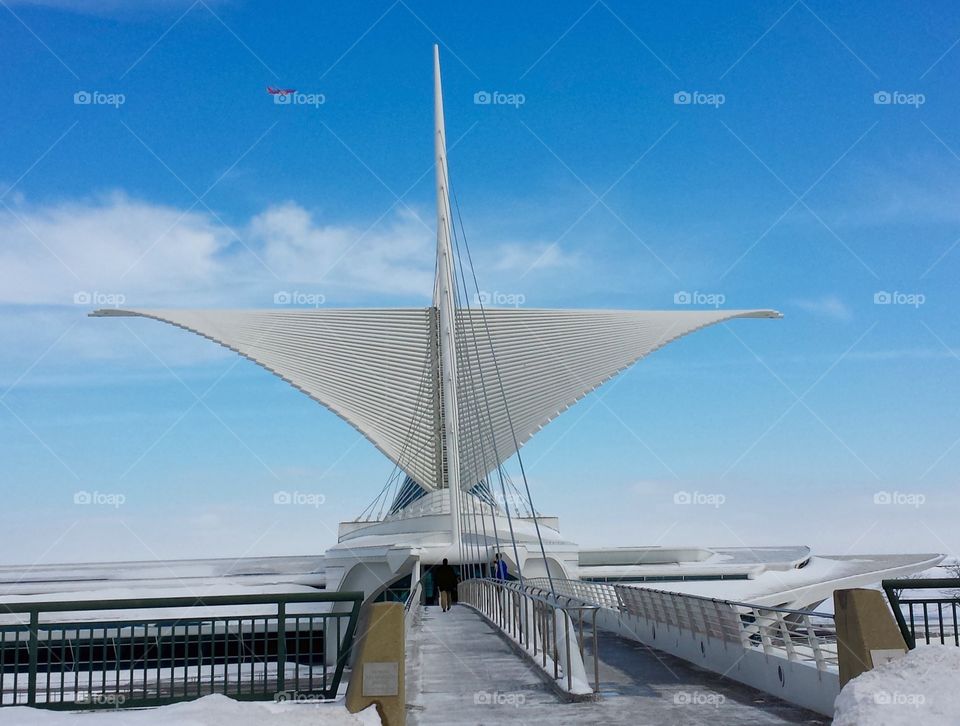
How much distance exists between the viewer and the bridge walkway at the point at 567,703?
8102 millimetres

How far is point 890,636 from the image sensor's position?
7.89 m

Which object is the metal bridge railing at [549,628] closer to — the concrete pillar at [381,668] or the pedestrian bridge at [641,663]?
the pedestrian bridge at [641,663]

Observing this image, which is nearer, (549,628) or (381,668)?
(381,668)

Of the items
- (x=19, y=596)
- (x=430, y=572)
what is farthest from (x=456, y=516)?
(x=19, y=596)

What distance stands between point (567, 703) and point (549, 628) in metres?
4.29

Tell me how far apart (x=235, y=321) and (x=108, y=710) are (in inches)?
1275

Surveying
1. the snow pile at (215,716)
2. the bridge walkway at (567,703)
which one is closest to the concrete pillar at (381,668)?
the snow pile at (215,716)

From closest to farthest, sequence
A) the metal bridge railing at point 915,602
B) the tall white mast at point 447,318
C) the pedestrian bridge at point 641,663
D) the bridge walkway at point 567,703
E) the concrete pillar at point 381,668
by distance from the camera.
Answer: the concrete pillar at point 381,668
the bridge walkway at point 567,703
the pedestrian bridge at point 641,663
the metal bridge railing at point 915,602
the tall white mast at point 447,318

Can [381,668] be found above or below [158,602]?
below

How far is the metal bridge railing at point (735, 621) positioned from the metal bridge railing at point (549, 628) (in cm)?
121

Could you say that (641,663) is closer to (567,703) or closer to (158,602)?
(567,703)

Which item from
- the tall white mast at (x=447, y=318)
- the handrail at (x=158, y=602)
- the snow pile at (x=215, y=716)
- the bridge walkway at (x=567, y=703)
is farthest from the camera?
the tall white mast at (x=447, y=318)

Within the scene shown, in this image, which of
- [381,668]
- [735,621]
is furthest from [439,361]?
[381,668]

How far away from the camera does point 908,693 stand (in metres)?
7.03
